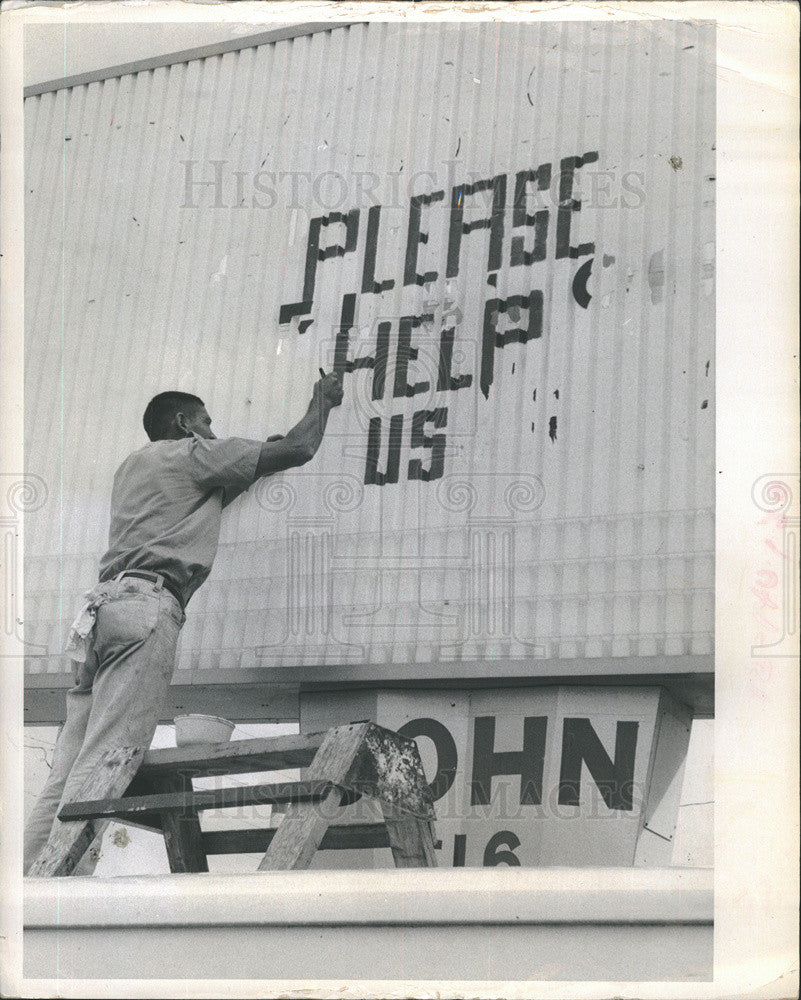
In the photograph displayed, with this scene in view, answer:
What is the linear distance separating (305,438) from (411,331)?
22.0 inches

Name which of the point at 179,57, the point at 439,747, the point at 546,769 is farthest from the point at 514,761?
the point at 179,57

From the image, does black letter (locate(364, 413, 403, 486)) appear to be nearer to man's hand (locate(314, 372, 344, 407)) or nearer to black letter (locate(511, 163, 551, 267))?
man's hand (locate(314, 372, 344, 407))

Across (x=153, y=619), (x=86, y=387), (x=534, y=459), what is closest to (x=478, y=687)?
(x=534, y=459)

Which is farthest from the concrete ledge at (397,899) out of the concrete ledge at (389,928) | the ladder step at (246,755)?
the ladder step at (246,755)

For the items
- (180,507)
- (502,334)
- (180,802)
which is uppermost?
(502,334)

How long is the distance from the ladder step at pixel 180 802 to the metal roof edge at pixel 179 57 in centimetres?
281

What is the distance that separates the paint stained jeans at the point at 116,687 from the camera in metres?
5.09

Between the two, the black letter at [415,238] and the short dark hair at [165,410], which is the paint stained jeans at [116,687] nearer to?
the short dark hair at [165,410]

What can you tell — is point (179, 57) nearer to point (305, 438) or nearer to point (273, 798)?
point (305, 438)

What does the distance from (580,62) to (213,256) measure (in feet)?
5.17

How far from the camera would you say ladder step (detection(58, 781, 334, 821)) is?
4.64 m

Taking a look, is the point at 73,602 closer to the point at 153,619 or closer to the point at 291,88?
the point at 153,619

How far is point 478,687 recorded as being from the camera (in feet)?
18.1

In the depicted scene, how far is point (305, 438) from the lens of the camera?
566 centimetres
